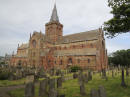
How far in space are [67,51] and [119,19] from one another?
93.9 feet

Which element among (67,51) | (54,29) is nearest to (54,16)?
(54,29)

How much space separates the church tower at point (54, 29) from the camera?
4584cm

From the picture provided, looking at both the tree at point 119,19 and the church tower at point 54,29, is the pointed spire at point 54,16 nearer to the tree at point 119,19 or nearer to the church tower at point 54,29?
the church tower at point 54,29

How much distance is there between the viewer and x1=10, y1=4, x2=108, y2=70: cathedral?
31039 mm

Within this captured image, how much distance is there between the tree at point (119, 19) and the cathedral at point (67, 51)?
1977 centimetres

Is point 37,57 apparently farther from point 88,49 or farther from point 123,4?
point 123,4

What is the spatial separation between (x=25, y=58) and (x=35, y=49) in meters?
8.57

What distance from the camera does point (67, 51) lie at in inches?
1489

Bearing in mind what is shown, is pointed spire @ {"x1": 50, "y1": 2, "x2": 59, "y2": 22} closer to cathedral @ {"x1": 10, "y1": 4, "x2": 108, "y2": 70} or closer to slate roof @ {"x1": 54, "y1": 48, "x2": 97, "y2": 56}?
cathedral @ {"x1": 10, "y1": 4, "x2": 108, "y2": 70}

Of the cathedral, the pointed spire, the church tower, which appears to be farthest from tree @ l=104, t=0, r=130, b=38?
the pointed spire

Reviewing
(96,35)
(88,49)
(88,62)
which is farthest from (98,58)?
(96,35)

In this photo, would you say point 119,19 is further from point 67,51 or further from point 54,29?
point 54,29

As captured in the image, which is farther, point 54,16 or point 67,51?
point 54,16

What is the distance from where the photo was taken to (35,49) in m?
39.8
